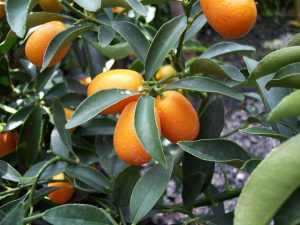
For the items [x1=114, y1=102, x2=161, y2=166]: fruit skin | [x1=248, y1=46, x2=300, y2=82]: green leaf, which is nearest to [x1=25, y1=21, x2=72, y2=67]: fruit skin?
[x1=114, y1=102, x2=161, y2=166]: fruit skin

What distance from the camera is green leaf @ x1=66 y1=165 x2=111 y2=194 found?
0.84m

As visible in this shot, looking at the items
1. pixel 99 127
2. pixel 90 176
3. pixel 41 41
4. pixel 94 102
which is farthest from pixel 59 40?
pixel 99 127

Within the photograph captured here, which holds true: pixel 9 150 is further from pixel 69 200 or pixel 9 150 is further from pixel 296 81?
pixel 296 81

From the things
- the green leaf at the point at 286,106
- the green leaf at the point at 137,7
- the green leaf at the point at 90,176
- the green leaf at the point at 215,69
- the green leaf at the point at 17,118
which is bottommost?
the green leaf at the point at 90,176

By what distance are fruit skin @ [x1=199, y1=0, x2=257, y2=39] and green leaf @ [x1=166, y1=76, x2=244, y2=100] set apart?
0.25ft

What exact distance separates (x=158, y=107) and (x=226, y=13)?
16 centimetres

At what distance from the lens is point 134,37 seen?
28.8 inches

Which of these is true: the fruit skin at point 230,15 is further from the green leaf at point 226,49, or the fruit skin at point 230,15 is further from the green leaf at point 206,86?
the green leaf at point 226,49

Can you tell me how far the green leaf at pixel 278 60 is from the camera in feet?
1.83

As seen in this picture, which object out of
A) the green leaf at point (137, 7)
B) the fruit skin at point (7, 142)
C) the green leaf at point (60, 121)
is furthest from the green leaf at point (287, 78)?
the fruit skin at point (7, 142)

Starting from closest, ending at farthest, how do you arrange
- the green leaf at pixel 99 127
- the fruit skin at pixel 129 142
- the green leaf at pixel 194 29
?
the fruit skin at pixel 129 142 → the green leaf at pixel 194 29 → the green leaf at pixel 99 127

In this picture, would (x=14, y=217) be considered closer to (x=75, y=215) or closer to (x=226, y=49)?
(x=75, y=215)

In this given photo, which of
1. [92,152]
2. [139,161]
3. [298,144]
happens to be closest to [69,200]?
[92,152]

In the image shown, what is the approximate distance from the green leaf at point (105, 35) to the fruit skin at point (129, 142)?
0.49 ft
